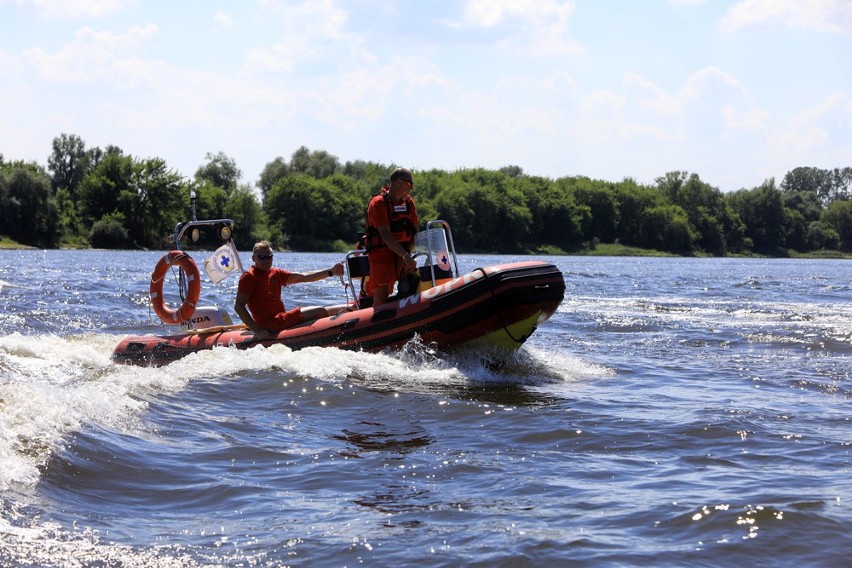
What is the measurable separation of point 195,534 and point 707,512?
2353mm

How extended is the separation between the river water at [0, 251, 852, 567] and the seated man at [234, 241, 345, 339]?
0.59 m

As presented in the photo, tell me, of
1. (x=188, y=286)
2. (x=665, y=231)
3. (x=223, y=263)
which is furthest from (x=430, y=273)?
(x=665, y=231)

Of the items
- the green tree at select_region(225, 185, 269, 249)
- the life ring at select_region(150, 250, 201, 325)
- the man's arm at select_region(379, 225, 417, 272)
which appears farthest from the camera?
the green tree at select_region(225, 185, 269, 249)

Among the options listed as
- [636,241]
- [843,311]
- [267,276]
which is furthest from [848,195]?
[267,276]

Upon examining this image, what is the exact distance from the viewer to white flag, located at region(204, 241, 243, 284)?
10416 millimetres

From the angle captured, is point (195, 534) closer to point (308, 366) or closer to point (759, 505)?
point (759, 505)

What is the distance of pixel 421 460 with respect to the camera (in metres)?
5.96

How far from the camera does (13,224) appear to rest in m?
63.8

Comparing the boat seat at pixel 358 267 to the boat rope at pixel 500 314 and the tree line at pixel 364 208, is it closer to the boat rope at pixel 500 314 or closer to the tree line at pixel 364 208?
the boat rope at pixel 500 314

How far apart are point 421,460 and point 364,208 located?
7132 cm

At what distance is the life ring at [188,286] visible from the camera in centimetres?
1067

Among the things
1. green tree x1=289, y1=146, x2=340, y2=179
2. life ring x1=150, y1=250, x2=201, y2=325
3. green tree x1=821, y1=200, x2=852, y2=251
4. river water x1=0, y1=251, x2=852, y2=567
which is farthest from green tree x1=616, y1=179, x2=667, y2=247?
life ring x1=150, y1=250, x2=201, y2=325

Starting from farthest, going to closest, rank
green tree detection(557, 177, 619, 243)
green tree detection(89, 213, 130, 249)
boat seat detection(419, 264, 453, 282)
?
green tree detection(557, 177, 619, 243), green tree detection(89, 213, 130, 249), boat seat detection(419, 264, 453, 282)

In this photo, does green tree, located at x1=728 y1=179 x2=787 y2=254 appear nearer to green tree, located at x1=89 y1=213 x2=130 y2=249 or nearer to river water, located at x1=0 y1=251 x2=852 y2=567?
green tree, located at x1=89 y1=213 x2=130 y2=249
